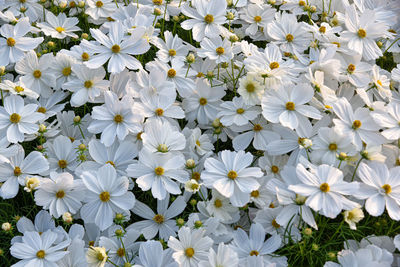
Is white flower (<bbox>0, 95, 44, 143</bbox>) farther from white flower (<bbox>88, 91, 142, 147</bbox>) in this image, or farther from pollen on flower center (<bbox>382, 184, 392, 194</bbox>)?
pollen on flower center (<bbox>382, 184, 392, 194</bbox>)

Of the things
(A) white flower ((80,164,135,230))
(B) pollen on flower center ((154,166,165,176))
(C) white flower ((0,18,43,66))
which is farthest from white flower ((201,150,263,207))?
(C) white flower ((0,18,43,66))

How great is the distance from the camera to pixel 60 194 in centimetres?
143

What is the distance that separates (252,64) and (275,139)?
0.83 feet

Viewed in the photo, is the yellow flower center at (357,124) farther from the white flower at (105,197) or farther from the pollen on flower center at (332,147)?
the white flower at (105,197)

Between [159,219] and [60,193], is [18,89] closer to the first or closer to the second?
[60,193]

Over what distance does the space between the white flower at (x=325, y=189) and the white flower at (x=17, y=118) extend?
2.63 ft

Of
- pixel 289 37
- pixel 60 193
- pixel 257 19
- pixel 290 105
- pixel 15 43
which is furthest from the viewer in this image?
pixel 257 19

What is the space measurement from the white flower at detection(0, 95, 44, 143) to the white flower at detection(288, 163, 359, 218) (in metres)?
0.80

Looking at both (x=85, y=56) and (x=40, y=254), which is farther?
(x=85, y=56)

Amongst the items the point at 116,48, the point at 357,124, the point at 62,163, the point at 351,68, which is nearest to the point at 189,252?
the point at 62,163

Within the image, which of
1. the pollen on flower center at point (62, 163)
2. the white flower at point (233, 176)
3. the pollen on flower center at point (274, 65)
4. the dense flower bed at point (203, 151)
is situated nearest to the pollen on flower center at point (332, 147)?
the dense flower bed at point (203, 151)

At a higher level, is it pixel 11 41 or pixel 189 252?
pixel 11 41

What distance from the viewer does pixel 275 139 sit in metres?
1.59

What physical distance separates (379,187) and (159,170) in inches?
23.7
